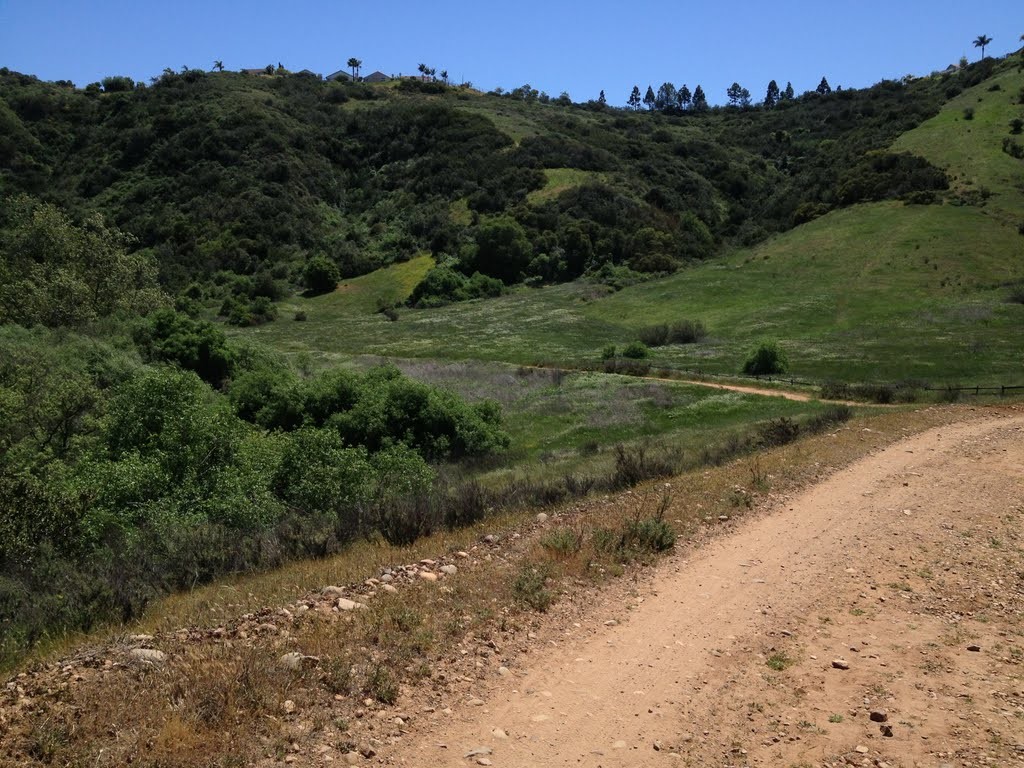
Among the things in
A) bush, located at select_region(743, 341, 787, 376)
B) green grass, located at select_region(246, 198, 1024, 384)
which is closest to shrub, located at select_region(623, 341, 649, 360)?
green grass, located at select_region(246, 198, 1024, 384)

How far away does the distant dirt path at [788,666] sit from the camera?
18.2 ft

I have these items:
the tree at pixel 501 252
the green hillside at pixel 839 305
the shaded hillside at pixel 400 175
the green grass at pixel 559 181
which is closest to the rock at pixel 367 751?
the green hillside at pixel 839 305

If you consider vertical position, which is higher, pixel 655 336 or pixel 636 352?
pixel 655 336

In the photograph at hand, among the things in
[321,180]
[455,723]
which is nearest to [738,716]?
[455,723]

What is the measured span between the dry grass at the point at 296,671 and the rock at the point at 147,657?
0.28 feet

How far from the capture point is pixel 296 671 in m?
6.29

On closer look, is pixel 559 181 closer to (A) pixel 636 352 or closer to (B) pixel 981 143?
(B) pixel 981 143

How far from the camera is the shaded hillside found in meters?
94.9

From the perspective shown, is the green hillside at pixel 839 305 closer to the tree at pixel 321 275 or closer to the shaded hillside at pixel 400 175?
the tree at pixel 321 275

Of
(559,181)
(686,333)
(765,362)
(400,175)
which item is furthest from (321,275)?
(765,362)

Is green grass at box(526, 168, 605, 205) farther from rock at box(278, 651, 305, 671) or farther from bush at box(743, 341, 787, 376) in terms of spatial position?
rock at box(278, 651, 305, 671)

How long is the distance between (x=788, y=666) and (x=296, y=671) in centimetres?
441

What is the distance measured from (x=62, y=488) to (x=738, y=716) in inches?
521

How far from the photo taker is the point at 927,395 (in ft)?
89.7
